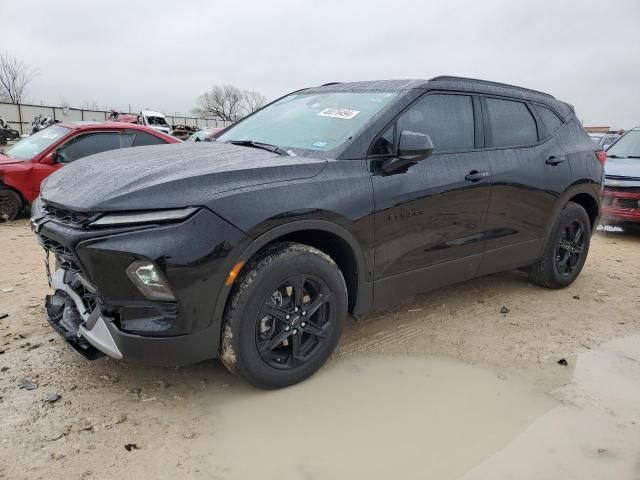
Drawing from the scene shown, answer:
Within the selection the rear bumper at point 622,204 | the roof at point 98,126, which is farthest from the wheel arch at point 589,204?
the roof at point 98,126

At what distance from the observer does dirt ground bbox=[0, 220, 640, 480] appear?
2.34 m

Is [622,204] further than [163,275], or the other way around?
[622,204]

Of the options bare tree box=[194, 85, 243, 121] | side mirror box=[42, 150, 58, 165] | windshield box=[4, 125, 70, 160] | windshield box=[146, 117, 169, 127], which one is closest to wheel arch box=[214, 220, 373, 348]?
side mirror box=[42, 150, 58, 165]

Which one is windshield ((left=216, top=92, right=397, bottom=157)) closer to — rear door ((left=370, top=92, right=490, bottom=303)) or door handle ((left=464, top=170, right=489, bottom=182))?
rear door ((left=370, top=92, right=490, bottom=303))

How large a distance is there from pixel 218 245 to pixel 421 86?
6.39ft

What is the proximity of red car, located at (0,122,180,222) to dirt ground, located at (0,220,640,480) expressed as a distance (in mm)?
3684

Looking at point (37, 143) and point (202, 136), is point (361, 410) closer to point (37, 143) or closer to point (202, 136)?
point (37, 143)

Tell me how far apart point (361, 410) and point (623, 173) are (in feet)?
23.1

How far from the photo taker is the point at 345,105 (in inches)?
140

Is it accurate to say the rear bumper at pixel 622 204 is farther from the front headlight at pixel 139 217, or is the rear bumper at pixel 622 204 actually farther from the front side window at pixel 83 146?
the front side window at pixel 83 146

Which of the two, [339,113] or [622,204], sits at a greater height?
[339,113]

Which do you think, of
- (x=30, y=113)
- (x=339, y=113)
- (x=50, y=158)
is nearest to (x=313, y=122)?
(x=339, y=113)

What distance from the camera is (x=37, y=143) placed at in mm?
7500

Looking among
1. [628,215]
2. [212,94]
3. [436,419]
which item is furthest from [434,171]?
[212,94]
